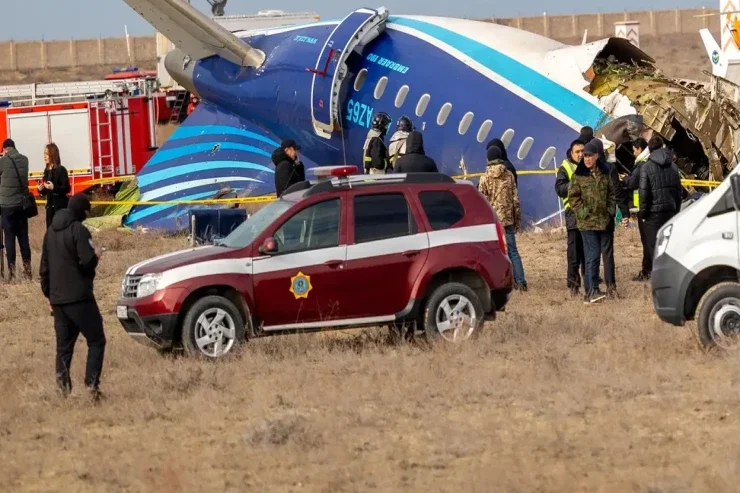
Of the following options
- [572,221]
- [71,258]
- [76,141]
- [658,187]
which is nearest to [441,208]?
[572,221]

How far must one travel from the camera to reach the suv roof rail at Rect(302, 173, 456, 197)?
13.9 m

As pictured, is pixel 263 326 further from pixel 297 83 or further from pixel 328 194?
pixel 297 83

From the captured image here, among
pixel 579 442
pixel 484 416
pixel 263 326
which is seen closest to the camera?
pixel 579 442

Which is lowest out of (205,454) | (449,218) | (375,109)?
(205,454)

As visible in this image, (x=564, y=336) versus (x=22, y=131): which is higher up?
(x=22, y=131)

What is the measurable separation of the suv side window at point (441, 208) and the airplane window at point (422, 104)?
9383mm

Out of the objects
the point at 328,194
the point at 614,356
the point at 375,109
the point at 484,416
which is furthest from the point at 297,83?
the point at 484,416

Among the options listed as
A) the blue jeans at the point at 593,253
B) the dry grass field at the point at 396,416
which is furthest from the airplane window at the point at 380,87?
the dry grass field at the point at 396,416

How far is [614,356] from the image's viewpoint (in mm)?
12656

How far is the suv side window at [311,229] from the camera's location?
535 inches

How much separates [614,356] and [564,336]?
48.7 inches

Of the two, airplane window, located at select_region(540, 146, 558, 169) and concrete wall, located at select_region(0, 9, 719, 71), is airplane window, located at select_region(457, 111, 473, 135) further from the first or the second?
concrete wall, located at select_region(0, 9, 719, 71)

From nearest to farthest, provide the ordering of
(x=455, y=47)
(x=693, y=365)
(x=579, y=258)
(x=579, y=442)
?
(x=579, y=442) → (x=693, y=365) → (x=579, y=258) → (x=455, y=47)

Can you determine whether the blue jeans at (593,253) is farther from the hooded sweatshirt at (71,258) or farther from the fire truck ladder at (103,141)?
the fire truck ladder at (103,141)
